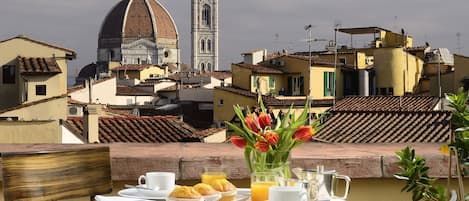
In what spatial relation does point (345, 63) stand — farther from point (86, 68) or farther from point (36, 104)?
point (86, 68)

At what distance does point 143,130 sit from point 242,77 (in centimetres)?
1582

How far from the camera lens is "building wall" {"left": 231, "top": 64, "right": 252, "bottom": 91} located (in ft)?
101

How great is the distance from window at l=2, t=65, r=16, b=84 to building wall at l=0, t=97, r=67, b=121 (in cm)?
445

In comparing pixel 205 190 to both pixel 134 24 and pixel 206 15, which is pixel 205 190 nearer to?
pixel 134 24

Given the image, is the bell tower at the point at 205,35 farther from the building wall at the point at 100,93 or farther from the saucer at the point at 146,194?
the saucer at the point at 146,194

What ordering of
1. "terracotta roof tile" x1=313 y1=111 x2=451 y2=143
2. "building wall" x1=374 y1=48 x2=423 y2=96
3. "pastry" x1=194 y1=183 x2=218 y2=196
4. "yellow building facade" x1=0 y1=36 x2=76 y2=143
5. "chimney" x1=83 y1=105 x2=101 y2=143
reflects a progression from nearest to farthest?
"pastry" x1=194 y1=183 x2=218 y2=196 → "terracotta roof tile" x1=313 y1=111 x2=451 y2=143 → "chimney" x1=83 y1=105 x2=101 y2=143 → "yellow building facade" x1=0 y1=36 x2=76 y2=143 → "building wall" x1=374 y1=48 x2=423 y2=96

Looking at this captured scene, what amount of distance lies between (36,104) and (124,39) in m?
85.3

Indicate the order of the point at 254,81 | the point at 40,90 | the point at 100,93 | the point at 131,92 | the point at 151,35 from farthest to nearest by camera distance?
the point at 151,35, the point at 131,92, the point at 100,93, the point at 254,81, the point at 40,90

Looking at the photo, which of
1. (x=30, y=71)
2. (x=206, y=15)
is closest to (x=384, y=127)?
(x=30, y=71)

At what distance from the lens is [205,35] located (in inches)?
4464

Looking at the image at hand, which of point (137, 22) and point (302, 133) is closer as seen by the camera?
point (302, 133)

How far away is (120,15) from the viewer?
107 meters

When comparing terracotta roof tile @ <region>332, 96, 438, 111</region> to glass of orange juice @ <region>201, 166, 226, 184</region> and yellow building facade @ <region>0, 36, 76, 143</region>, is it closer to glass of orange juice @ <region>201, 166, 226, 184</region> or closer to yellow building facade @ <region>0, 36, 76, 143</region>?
yellow building facade @ <region>0, 36, 76, 143</region>

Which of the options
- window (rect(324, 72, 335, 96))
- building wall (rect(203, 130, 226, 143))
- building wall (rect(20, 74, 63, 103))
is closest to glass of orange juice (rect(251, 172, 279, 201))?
building wall (rect(203, 130, 226, 143))
